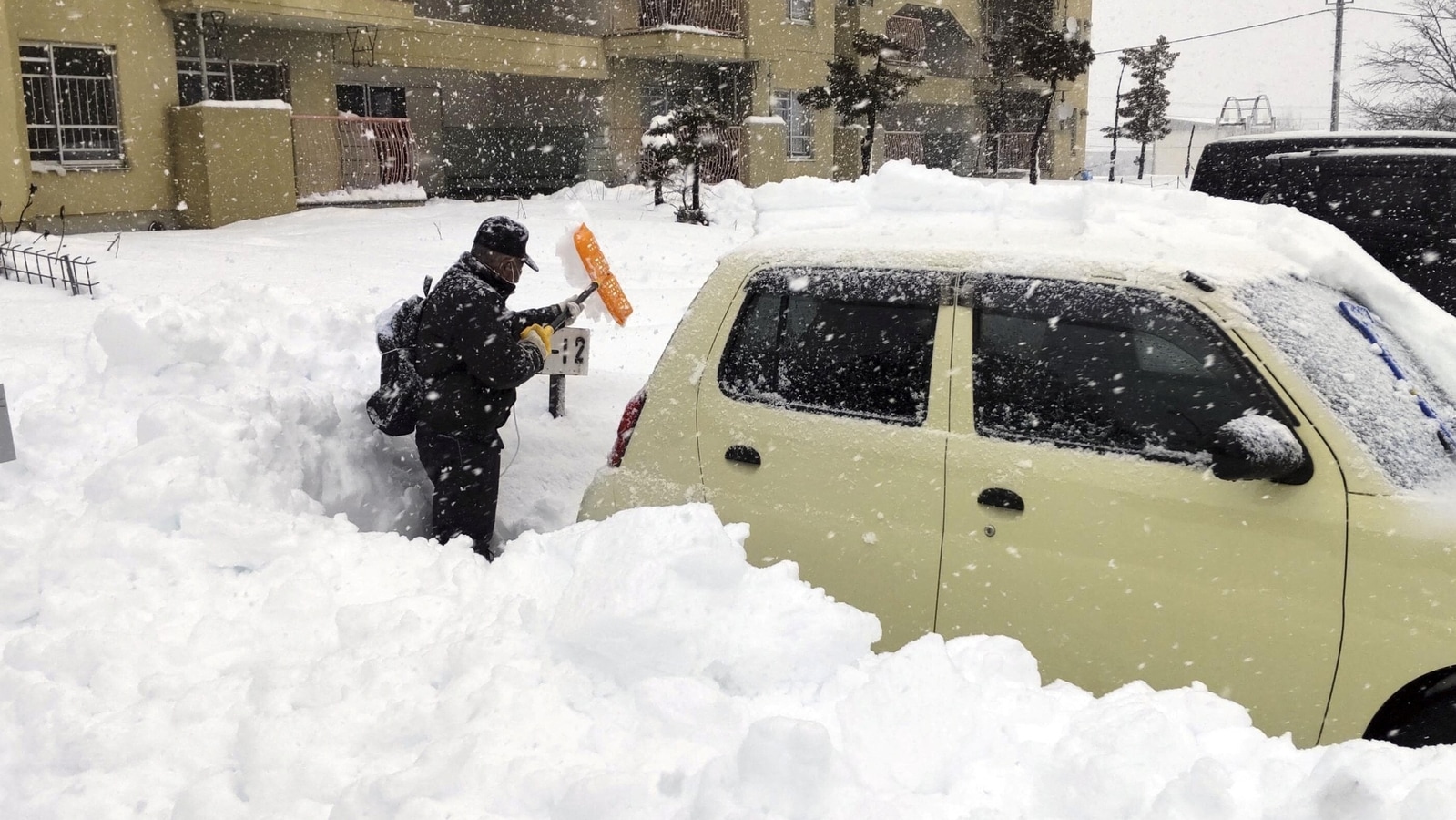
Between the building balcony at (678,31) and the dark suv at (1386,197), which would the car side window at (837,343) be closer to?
the dark suv at (1386,197)

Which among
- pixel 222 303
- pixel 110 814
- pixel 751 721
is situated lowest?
pixel 110 814

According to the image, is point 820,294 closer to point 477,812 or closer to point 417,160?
point 477,812

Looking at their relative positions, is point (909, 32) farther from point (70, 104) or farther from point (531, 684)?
point (531, 684)

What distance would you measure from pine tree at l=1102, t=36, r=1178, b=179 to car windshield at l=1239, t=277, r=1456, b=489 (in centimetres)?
4701

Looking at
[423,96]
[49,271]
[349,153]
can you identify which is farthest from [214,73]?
[49,271]

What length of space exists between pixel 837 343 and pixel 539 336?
1.69 metres

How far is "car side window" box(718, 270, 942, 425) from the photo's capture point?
11.3 ft

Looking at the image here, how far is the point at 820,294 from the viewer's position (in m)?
3.66

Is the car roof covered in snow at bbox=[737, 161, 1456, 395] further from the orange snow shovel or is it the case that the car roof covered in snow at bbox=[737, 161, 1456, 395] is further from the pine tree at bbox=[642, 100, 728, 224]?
the pine tree at bbox=[642, 100, 728, 224]

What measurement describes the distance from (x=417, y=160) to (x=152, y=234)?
8.65 metres

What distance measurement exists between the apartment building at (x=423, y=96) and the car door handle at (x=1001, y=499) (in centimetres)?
1411

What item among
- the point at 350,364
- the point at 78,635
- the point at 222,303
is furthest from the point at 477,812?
the point at 222,303

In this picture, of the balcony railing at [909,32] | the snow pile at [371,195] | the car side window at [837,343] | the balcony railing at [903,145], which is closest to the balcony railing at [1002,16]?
the balcony railing at [909,32]

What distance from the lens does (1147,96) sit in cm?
4772
